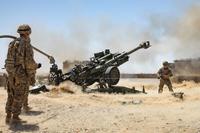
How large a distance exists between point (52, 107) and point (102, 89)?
883 cm

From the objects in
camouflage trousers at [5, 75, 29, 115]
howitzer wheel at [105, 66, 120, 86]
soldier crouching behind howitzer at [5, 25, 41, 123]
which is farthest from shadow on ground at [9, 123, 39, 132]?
howitzer wheel at [105, 66, 120, 86]

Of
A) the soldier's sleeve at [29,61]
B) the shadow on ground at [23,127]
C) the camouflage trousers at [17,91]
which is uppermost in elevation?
the soldier's sleeve at [29,61]

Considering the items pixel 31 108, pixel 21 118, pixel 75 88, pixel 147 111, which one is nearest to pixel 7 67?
pixel 21 118

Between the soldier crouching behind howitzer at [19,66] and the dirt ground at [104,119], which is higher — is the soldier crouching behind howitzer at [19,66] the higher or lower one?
the higher one

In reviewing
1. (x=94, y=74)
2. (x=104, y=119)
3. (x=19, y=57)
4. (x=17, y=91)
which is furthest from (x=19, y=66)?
(x=94, y=74)

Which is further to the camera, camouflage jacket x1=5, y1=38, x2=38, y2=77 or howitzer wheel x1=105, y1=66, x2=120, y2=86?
howitzer wheel x1=105, y1=66, x2=120, y2=86

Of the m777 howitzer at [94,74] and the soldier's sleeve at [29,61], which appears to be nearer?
the soldier's sleeve at [29,61]

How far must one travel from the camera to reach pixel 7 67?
9.62 metres

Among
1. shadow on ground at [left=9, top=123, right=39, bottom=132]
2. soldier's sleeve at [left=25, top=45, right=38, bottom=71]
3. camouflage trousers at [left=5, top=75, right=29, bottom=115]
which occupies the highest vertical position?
soldier's sleeve at [left=25, top=45, right=38, bottom=71]

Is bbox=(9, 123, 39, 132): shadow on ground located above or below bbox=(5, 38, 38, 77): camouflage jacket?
below

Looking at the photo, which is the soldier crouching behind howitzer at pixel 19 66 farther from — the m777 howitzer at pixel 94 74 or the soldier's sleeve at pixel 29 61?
the m777 howitzer at pixel 94 74

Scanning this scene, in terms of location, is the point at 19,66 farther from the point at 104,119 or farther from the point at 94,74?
the point at 94,74

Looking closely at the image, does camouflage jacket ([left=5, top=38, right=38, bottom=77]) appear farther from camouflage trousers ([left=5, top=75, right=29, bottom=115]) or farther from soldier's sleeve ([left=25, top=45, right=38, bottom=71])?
camouflage trousers ([left=5, top=75, right=29, bottom=115])

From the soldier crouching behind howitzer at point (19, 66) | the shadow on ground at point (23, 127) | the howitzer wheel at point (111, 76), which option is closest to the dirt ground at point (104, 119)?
the shadow on ground at point (23, 127)
